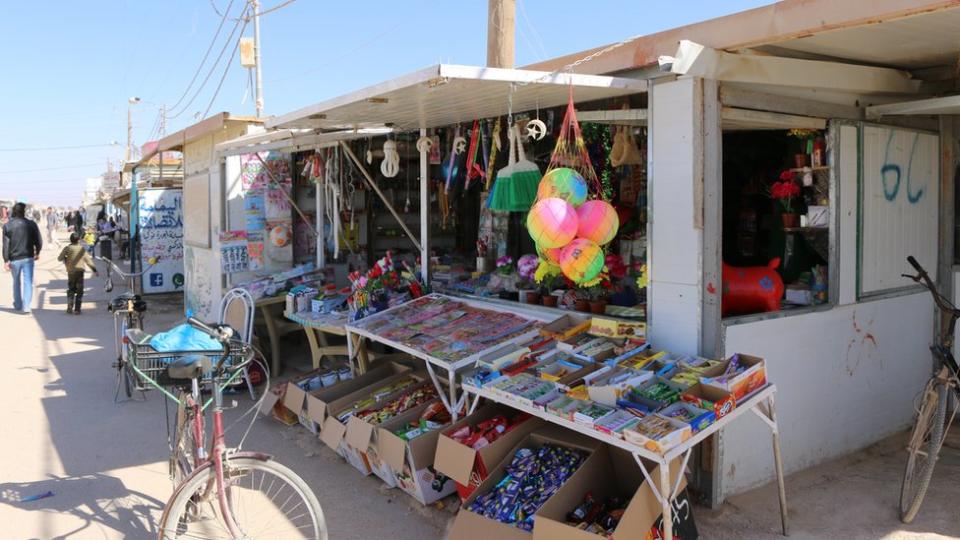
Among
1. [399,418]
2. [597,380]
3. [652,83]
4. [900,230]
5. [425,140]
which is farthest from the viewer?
[425,140]

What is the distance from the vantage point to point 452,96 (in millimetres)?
4477

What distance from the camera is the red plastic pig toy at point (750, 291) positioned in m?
4.43

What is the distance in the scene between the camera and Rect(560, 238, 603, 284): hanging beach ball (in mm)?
4012

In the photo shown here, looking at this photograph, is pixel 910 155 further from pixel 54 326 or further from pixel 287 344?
pixel 54 326

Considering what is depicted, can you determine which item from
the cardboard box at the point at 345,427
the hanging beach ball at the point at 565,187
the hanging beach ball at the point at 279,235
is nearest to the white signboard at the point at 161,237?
the hanging beach ball at the point at 279,235

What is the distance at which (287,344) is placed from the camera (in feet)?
29.8

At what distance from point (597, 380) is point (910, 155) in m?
3.52

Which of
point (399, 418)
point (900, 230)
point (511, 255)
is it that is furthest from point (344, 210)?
point (900, 230)

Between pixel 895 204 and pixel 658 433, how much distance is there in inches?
137

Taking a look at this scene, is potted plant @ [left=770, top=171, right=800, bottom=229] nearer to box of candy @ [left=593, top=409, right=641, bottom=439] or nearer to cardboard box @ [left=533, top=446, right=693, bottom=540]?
cardboard box @ [left=533, top=446, right=693, bottom=540]

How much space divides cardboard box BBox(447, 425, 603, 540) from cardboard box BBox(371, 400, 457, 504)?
0.59 meters

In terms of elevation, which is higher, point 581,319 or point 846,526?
point 581,319

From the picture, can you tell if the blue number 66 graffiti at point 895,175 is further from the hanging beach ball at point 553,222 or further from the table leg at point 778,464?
the hanging beach ball at point 553,222

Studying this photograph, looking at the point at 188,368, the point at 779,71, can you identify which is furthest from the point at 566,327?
the point at 188,368
